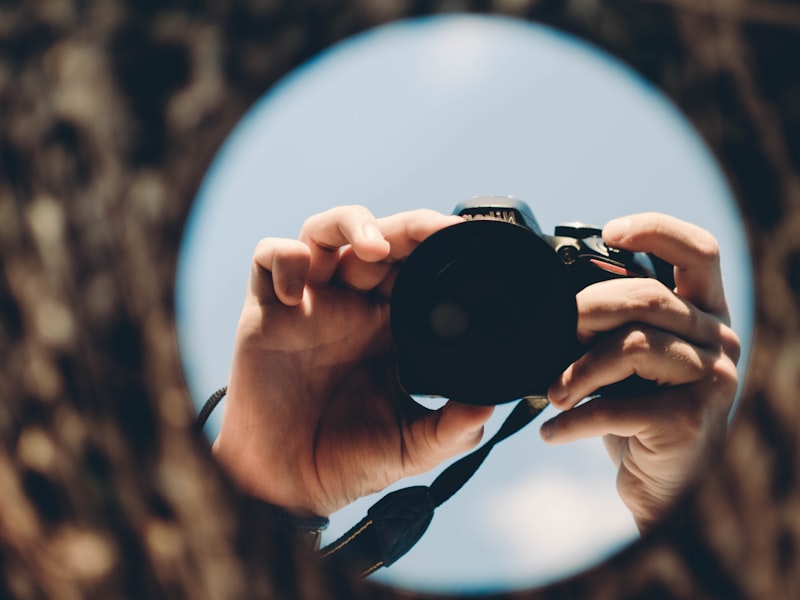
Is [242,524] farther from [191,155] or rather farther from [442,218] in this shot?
[442,218]

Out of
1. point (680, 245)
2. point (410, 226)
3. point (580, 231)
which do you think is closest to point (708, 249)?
point (680, 245)

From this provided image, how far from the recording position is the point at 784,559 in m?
0.23

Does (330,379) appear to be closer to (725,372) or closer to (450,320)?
(450,320)

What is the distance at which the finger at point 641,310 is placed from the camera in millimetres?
458

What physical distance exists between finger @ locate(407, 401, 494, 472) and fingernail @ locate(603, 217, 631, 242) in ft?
0.58

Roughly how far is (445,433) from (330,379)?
14 centimetres

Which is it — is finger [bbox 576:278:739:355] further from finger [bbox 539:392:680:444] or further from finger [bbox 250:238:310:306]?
finger [bbox 250:238:310:306]

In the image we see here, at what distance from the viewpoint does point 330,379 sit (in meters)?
0.56

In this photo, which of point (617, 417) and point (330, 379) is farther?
point (330, 379)

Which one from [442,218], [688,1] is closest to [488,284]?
[442,218]

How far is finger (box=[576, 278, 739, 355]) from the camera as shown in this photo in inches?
18.1

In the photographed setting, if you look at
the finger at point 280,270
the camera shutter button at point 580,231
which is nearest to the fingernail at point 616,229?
the camera shutter button at point 580,231

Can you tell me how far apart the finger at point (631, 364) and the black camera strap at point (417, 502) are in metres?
0.03

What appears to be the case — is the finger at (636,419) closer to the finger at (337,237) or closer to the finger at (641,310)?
the finger at (641,310)
